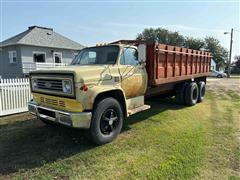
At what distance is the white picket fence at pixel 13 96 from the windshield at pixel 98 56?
10.5ft

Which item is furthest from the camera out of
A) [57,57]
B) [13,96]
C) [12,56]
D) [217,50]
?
→ [217,50]

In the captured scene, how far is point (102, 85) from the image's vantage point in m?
5.02

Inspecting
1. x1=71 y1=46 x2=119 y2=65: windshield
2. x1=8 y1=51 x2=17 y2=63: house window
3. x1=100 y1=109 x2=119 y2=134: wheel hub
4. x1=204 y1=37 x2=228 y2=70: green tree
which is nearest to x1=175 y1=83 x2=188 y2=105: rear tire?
x1=71 y1=46 x2=119 y2=65: windshield

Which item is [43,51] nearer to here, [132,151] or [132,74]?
[132,74]

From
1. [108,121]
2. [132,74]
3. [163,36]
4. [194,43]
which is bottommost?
[108,121]

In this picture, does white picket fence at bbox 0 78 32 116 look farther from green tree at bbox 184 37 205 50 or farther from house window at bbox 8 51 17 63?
green tree at bbox 184 37 205 50

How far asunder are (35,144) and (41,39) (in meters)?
21.2

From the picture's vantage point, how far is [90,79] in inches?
187

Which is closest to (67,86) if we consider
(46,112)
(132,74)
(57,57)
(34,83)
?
(46,112)

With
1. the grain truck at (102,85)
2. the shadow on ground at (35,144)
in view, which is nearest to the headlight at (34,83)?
the grain truck at (102,85)

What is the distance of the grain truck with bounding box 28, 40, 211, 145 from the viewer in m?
4.64

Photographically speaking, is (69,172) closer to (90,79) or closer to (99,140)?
(99,140)

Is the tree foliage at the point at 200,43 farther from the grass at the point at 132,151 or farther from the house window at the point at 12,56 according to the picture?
the grass at the point at 132,151

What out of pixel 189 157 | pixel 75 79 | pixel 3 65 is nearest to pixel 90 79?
pixel 75 79
